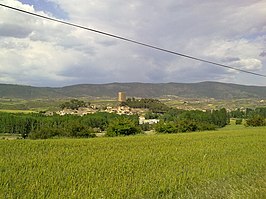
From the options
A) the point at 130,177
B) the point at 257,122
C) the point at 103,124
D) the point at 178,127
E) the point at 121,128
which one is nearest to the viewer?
the point at 130,177

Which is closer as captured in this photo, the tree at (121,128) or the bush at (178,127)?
the tree at (121,128)

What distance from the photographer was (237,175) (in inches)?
484

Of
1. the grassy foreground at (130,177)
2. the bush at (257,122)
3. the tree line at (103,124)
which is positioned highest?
the grassy foreground at (130,177)

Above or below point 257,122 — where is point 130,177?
above

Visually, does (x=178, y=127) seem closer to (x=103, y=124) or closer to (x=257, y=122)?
(x=257, y=122)

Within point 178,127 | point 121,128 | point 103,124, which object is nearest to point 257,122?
point 178,127

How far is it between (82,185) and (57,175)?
182cm

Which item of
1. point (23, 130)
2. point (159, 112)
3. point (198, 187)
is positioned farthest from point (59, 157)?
point (159, 112)

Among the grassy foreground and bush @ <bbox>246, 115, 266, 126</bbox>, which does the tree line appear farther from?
the grassy foreground

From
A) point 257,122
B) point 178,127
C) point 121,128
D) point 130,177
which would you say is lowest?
point 178,127

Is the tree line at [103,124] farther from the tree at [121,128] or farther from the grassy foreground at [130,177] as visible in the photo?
the grassy foreground at [130,177]

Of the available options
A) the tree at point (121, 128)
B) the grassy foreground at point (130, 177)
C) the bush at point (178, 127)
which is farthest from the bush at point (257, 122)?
the grassy foreground at point (130, 177)

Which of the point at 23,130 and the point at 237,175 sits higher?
the point at 237,175

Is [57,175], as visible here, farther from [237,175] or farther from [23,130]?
[23,130]
